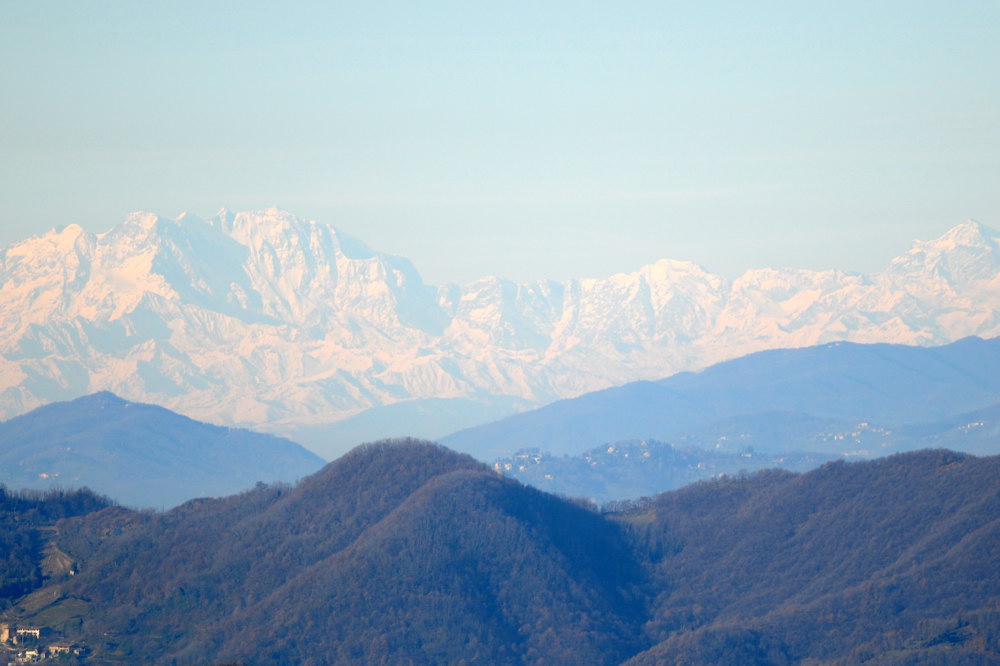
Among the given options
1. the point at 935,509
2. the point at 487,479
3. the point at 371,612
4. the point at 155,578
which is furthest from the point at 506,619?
the point at 935,509

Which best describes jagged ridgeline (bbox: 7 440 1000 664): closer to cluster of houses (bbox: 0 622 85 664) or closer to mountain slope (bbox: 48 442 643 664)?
mountain slope (bbox: 48 442 643 664)

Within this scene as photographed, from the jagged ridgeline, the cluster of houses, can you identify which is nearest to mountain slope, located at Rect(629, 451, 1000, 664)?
the jagged ridgeline

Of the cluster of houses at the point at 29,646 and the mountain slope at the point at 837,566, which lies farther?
the cluster of houses at the point at 29,646

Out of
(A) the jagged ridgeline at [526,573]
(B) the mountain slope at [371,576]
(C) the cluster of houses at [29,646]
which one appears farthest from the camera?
(B) the mountain slope at [371,576]

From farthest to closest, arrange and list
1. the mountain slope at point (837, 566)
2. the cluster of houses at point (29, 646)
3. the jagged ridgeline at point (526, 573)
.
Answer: the jagged ridgeline at point (526, 573) < the cluster of houses at point (29, 646) < the mountain slope at point (837, 566)

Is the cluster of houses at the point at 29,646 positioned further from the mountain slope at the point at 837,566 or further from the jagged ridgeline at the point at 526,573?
the mountain slope at the point at 837,566

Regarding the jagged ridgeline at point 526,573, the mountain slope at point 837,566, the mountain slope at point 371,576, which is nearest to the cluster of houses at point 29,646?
the jagged ridgeline at point 526,573
